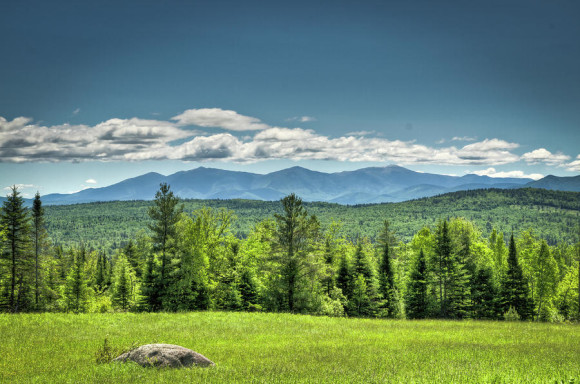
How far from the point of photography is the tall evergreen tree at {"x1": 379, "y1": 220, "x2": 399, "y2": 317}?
41531 mm

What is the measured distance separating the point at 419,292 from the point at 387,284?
370cm

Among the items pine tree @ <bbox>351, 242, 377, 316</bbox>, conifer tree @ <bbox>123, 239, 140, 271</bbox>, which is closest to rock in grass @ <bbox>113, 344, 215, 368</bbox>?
pine tree @ <bbox>351, 242, 377, 316</bbox>

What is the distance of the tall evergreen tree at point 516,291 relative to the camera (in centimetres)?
4206

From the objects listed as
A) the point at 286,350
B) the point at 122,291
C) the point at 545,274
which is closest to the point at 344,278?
the point at 286,350

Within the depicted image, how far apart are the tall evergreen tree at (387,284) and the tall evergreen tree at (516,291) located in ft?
43.9

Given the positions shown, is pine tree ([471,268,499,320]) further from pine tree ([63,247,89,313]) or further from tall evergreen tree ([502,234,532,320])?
pine tree ([63,247,89,313])

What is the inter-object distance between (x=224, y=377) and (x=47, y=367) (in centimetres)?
602

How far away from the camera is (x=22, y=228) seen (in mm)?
33125

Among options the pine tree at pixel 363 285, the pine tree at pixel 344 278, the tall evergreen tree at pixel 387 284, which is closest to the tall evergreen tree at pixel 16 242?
the pine tree at pixel 344 278

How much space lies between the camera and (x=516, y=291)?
42031 mm

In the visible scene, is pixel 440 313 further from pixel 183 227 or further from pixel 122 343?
pixel 122 343

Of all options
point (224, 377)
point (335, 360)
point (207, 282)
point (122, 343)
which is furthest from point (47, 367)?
point (207, 282)

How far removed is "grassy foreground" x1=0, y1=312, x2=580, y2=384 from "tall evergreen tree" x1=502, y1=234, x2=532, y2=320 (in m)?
23.8

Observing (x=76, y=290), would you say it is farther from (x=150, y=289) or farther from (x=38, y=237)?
(x=150, y=289)
